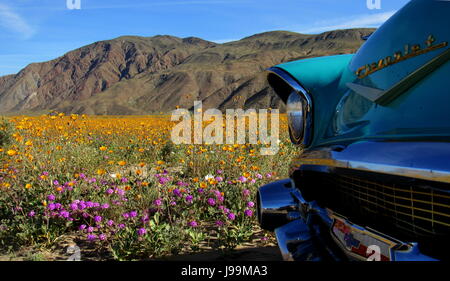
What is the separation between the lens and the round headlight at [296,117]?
1.53 meters

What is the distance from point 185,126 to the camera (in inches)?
272

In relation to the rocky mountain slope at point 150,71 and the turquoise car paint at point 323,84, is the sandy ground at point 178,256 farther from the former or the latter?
the rocky mountain slope at point 150,71

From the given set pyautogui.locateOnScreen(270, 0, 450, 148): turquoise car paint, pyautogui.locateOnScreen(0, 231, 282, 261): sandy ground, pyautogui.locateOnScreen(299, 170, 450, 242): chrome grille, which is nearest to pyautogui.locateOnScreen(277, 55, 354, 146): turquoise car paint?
pyautogui.locateOnScreen(270, 0, 450, 148): turquoise car paint

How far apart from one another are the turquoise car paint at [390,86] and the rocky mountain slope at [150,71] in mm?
75288

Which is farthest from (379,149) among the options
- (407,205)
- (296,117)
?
(296,117)

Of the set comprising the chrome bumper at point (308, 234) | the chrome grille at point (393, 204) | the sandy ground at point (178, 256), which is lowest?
the sandy ground at point (178, 256)

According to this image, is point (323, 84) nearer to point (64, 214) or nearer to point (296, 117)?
point (296, 117)

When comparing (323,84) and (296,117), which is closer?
(323,84)

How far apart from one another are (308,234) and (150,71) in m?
148

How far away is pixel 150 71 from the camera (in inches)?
5635

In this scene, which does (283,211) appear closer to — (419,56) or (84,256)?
(419,56)

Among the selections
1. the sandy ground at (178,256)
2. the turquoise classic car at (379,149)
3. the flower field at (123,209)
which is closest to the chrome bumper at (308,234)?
the turquoise classic car at (379,149)

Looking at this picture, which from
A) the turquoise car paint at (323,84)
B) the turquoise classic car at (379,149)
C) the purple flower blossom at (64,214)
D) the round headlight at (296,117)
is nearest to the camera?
the turquoise classic car at (379,149)
